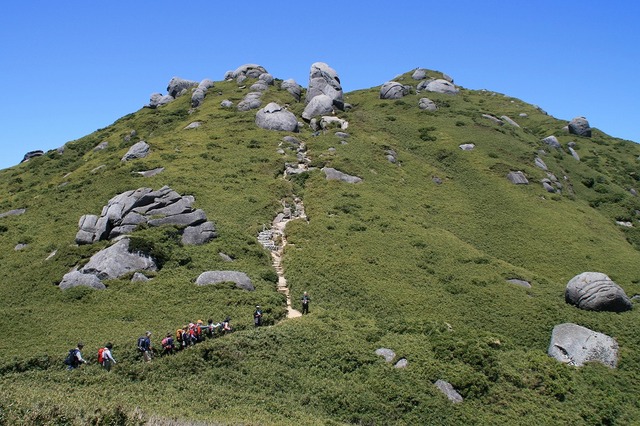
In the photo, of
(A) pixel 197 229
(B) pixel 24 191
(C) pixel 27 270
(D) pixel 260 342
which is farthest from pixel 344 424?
(B) pixel 24 191

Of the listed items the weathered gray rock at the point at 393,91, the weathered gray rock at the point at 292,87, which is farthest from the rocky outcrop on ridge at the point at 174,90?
the weathered gray rock at the point at 393,91

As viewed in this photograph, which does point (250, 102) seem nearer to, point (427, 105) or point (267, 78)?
point (267, 78)

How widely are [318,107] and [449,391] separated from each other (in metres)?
78.3

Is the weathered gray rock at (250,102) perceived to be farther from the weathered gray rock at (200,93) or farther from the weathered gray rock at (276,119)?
the weathered gray rock at (200,93)

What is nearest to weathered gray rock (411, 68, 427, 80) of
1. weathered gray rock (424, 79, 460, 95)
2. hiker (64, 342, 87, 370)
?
weathered gray rock (424, 79, 460, 95)

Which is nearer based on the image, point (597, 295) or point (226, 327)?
point (226, 327)

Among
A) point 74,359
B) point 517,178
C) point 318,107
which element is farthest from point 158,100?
point 74,359

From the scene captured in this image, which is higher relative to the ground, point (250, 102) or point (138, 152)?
point (250, 102)

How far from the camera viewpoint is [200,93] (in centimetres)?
11794

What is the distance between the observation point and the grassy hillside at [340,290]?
2967 cm

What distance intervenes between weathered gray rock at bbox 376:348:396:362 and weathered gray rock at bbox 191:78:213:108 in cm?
9246

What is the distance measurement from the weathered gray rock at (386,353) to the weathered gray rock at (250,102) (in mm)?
76759

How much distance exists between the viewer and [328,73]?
379 ft

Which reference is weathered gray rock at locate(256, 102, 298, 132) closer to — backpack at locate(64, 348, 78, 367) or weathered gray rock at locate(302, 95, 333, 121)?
weathered gray rock at locate(302, 95, 333, 121)
